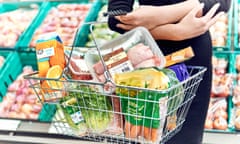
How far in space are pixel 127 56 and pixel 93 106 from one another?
0.14 meters

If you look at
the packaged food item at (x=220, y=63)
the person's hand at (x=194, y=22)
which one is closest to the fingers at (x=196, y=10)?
the person's hand at (x=194, y=22)

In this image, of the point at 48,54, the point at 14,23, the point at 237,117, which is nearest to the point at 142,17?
the point at 48,54

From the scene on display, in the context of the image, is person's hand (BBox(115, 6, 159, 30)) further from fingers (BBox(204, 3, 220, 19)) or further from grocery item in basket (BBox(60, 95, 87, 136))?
grocery item in basket (BBox(60, 95, 87, 136))

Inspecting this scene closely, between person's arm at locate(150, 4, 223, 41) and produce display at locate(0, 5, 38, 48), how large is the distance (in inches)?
68.0

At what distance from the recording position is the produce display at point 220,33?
2436 millimetres

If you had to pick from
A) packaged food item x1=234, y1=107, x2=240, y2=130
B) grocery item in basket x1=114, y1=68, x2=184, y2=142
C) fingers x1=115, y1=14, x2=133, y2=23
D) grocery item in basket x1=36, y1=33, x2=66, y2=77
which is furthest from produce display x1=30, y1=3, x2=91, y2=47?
grocery item in basket x1=114, y1=68, x2=184, y2=142

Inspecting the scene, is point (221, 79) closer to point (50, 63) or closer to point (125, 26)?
point (125, 26)

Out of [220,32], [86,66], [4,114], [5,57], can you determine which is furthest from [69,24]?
[86,66]

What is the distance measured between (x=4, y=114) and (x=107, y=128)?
1515mm

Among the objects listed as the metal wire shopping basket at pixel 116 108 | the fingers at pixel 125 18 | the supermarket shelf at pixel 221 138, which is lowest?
the supermarket shelf at pixel 221 138

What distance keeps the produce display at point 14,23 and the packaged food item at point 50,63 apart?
1757mm

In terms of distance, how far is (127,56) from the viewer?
0.94m

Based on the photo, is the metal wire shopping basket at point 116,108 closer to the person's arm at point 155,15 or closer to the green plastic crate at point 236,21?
the person's arm at point 155,15

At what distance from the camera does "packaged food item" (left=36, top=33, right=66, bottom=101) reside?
3.11ft
